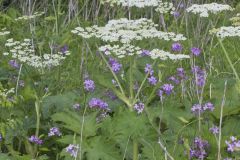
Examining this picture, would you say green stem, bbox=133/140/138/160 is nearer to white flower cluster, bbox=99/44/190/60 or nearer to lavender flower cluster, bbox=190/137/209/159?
lavender flower cluster, bbox=190/137/209/159

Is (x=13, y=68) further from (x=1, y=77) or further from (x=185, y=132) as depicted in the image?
(x=185, y=132)

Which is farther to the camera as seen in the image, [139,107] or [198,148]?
[139,107]

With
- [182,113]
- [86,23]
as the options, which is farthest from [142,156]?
[86,23]

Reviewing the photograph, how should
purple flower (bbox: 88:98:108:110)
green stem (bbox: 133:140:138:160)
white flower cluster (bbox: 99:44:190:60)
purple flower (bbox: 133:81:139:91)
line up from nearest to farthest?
green stem (bbox: 133:140:138:160)
white flower cluster (bbox: 99:44:190:60)
purple flower (bbox: 88:98:108:110)
purple flower (bbox: 133:81:139:91)

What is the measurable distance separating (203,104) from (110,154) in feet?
2.00

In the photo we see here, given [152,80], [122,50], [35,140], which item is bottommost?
[35,140]

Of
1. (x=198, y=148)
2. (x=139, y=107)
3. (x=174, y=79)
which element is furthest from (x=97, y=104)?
(x=174, y=79)

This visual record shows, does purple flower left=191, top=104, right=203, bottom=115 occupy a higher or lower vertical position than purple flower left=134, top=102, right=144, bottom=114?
higher

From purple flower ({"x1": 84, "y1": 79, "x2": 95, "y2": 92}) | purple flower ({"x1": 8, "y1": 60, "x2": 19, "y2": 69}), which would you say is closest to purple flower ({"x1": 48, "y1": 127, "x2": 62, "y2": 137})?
purple flower ({"x1": 84, "y1": 79, "x2": 95, "y2": 92})

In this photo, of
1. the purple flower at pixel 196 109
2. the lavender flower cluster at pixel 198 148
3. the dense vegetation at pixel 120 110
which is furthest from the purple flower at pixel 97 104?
the lavender flower cluster at pixel 198 148

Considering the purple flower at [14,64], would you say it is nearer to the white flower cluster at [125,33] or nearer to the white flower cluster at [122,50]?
the white flower cluster at [125,33]

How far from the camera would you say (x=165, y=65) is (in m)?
3.11

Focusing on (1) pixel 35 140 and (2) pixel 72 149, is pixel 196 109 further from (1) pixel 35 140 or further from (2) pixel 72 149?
(1) pixel 35 140

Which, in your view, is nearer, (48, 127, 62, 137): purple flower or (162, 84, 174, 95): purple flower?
(48, 127, 62, 137): purple flower
